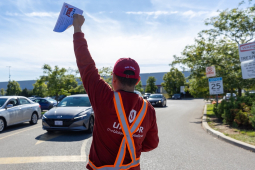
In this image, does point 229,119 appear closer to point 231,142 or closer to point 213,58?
point 231,142

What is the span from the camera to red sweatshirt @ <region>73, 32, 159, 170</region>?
1.76 meters

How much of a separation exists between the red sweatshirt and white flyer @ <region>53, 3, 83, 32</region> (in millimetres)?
162

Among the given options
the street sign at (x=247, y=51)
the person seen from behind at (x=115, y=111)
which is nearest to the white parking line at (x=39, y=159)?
the person seen from behind at (x=115, y=111)

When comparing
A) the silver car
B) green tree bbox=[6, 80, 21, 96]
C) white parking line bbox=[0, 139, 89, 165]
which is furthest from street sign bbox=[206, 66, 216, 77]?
green tree bbox=[6, 80, 21, 96]

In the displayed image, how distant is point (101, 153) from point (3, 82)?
351ft

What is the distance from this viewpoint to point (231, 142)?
24.1 feet

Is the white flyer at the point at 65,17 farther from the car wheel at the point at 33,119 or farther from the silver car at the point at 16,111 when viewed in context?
the car wheel at the point at 33,119

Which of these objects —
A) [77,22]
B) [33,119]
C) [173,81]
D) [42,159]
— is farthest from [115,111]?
[173,81]

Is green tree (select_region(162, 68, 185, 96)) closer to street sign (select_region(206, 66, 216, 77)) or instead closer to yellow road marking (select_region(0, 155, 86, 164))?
street sign (select_region(206, 66, 216, 77))

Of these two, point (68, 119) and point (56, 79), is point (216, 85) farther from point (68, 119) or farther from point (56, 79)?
point (56, 79)

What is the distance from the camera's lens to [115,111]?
1.74m

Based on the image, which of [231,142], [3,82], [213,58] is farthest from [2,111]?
[3,82]

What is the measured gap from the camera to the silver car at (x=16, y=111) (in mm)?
10383

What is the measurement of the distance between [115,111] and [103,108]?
3.6 inches
